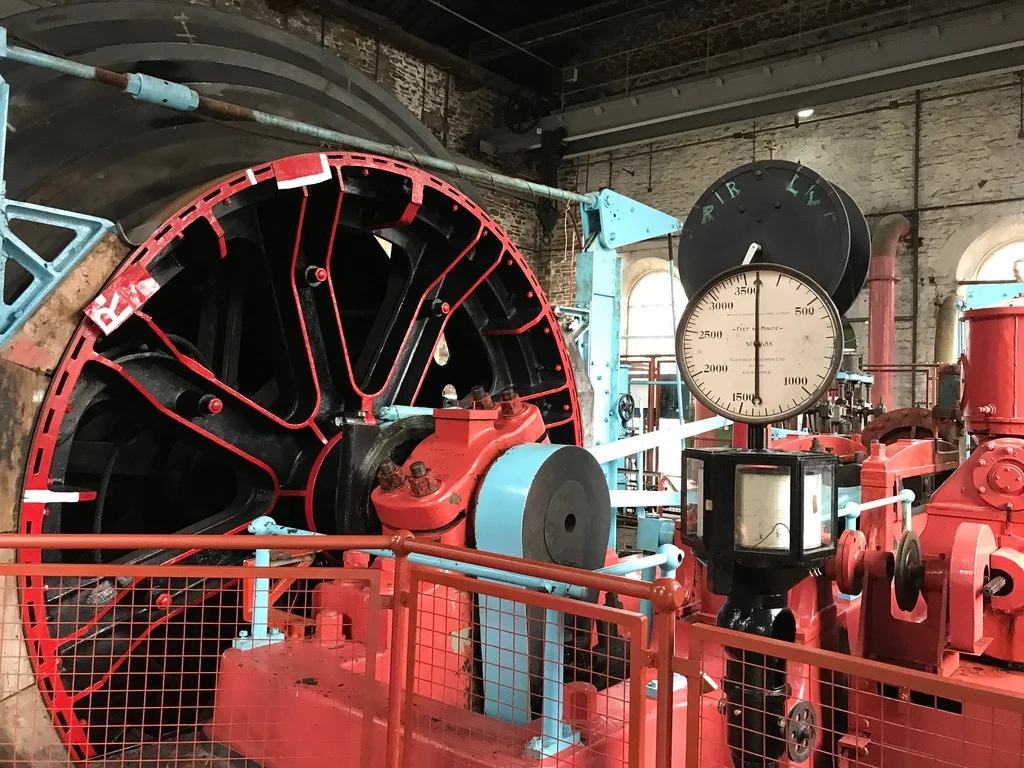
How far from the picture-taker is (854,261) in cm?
274

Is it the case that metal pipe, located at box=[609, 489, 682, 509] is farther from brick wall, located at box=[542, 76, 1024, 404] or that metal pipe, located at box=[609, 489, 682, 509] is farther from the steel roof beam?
brick wall, located at box=[542, 76, 1024, 404]

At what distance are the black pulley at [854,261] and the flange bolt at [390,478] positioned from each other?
5.70 ft

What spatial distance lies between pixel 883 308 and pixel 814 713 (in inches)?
359

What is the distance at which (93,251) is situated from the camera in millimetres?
2711

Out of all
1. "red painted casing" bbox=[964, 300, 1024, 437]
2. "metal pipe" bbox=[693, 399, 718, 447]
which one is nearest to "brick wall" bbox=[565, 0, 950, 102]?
"metal pipe" bbox=[693, 399, 718, 447]

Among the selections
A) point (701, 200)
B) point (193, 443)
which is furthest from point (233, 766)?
point (701, 200)

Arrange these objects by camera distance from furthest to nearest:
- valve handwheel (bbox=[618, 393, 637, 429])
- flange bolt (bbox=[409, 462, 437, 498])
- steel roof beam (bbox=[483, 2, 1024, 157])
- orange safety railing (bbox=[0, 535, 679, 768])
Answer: steel roof beam (bbox=[483, 2, 1024, 157]) → valve handwheel (bbox=[618, 393, 637, 429]) → flange bolt (bbox=[409, 462, 437, 498]) → orange safety railing (bbox=[0, 535, 679, 768])

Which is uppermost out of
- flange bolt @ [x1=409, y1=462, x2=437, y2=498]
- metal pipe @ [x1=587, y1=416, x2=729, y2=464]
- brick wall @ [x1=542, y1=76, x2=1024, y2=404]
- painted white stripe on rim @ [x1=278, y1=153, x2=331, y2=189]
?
brick wall @ [x1=542, y1=76, x2=1024, y2=404]

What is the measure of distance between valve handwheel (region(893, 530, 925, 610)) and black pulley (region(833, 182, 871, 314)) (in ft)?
3.72

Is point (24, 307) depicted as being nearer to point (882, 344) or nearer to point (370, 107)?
point (370, 107)

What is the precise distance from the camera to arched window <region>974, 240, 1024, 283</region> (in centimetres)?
1080

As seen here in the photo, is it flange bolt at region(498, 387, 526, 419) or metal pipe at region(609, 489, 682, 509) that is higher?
flange bolt at region(498, 387, 526, 419)

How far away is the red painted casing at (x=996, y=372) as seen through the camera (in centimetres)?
483

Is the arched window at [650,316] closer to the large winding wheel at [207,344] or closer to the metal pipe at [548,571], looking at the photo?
the large winding wheel at [207,344]
